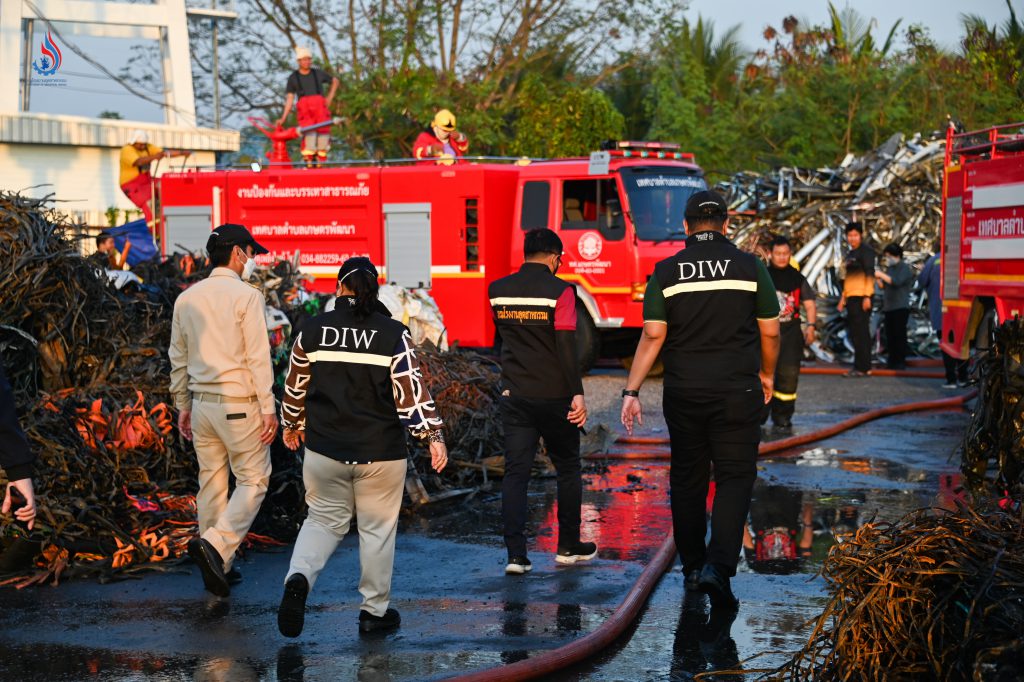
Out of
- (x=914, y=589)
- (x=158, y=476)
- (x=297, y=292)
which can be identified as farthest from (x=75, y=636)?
(x=297, y=292)

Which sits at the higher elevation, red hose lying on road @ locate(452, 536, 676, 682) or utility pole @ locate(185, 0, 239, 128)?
utility pole @ locate(185, 0, 239, 128)

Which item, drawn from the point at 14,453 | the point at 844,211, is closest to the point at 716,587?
the point at 14,453

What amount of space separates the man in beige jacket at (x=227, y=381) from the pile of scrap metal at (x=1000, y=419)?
467 centimetres

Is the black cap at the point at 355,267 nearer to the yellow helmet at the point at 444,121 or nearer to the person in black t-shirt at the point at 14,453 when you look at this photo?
the person in black t-shirt at the point at 14,453

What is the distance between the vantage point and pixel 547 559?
7.51 m

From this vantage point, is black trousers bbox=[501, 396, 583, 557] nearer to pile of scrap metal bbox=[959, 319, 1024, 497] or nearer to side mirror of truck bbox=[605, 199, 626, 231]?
pile of scrap metal bbox=[959, 319, 1024, 497]

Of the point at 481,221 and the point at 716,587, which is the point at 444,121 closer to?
the point at 481,221

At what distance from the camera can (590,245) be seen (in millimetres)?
16344

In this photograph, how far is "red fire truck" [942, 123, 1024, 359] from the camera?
39.2 feet

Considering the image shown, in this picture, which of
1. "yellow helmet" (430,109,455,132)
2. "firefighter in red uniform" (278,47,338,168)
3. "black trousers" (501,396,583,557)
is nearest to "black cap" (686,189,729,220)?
"black trousers" (501,396,583,557)

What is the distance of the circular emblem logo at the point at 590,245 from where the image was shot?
16.3m

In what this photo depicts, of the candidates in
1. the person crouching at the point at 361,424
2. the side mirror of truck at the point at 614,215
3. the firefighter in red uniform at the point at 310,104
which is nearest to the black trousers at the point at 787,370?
the side mirror of truck at the point at 614,215

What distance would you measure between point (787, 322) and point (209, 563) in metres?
7.20

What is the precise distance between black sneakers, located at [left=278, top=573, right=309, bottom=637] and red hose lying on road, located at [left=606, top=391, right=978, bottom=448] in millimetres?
5416
